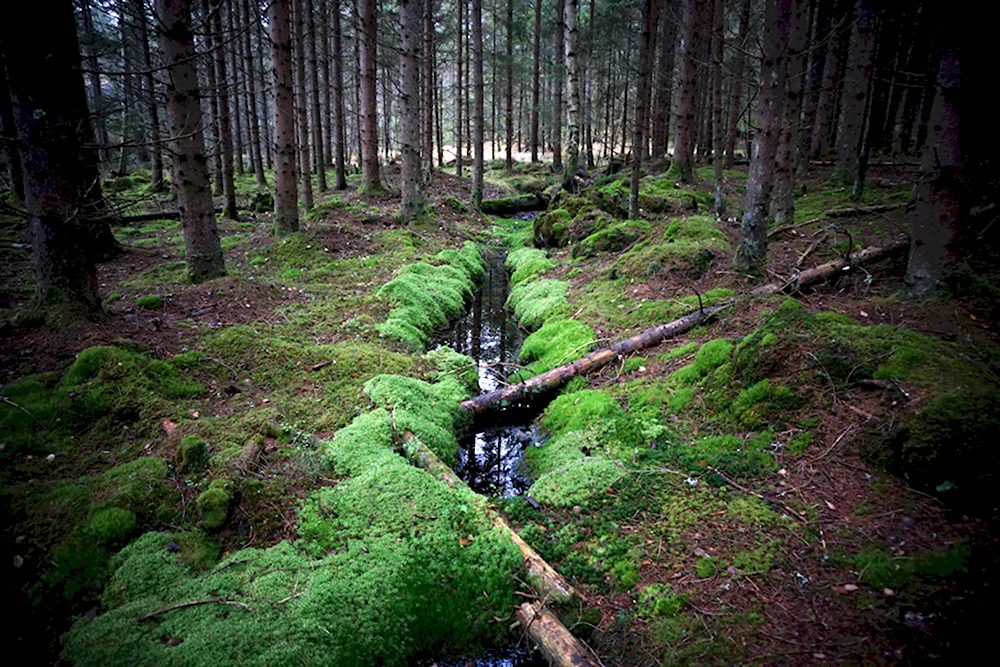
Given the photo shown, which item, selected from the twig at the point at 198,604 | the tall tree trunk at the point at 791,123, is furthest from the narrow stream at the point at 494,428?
the tall tree trunk at the point at 791,123

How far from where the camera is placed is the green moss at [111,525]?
12.0 ft

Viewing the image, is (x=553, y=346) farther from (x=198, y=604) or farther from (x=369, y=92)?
(x=369, y=92)

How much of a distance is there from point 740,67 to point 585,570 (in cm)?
1352

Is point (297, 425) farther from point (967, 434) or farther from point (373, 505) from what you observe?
point (967, 434)

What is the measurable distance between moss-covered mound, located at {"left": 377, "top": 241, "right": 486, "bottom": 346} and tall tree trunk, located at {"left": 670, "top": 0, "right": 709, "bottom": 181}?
8.47 m

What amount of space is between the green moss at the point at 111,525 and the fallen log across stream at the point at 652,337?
3.58m

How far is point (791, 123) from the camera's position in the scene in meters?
8.55

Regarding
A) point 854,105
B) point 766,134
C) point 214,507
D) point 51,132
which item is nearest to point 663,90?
point 854,105

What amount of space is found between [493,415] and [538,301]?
13.7ft

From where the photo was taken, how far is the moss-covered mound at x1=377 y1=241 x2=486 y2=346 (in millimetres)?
8555

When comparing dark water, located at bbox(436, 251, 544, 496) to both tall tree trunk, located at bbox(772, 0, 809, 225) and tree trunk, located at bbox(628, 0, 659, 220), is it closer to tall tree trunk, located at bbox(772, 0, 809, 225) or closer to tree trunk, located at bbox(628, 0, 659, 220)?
tree trunk, located at bbox(628, 0, 659, 220)

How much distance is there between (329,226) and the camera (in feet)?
43.6

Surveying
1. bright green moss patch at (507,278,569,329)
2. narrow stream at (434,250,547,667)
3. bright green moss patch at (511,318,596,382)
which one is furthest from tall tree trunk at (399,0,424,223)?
bright green moss patch at (511,318,596,382)

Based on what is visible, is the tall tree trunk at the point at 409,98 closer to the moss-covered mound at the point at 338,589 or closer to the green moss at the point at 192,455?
the green moss at the point at 192,455
